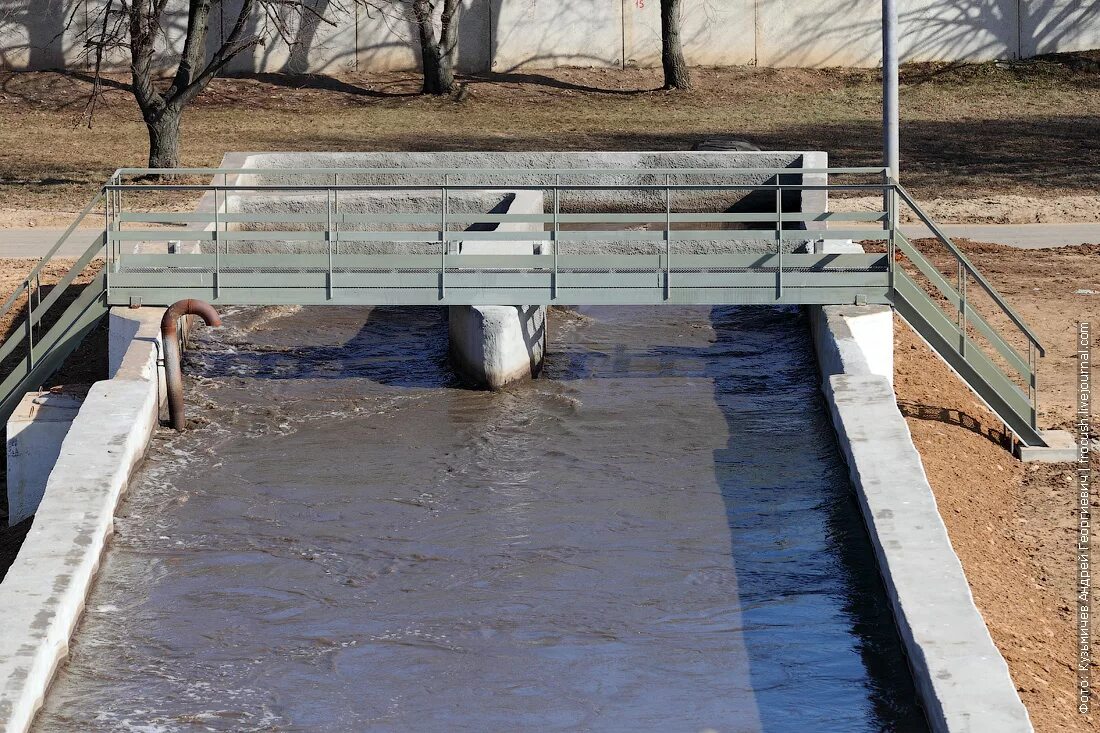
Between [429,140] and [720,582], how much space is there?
2049 centimetres

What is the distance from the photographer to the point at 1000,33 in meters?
35.2

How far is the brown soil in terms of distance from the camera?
917 cm

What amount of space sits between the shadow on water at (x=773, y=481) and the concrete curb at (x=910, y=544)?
214 millimetres

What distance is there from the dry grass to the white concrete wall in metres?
0.50

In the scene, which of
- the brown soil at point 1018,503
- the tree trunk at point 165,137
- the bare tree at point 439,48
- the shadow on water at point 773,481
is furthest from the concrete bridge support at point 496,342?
the bare tree at point 439,48

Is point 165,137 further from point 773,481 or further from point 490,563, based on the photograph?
point 490,563

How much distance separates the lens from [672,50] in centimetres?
3300

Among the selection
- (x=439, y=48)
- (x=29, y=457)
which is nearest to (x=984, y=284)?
(x=29, y=457)

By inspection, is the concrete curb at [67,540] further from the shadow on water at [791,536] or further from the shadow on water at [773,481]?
the shadow on water at [791,536]

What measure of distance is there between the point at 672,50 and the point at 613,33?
6.91ft

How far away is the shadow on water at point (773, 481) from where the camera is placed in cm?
859

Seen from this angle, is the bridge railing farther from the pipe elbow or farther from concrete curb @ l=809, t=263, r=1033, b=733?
concrete curb @ l=809, t=263, r=1033, b=733

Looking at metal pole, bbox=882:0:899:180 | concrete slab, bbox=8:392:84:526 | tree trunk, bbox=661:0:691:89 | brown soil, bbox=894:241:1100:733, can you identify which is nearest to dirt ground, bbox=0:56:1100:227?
tree trunk, bbox=661:0:691:89

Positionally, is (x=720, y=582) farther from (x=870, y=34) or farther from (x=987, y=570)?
(x=870, y=34)
